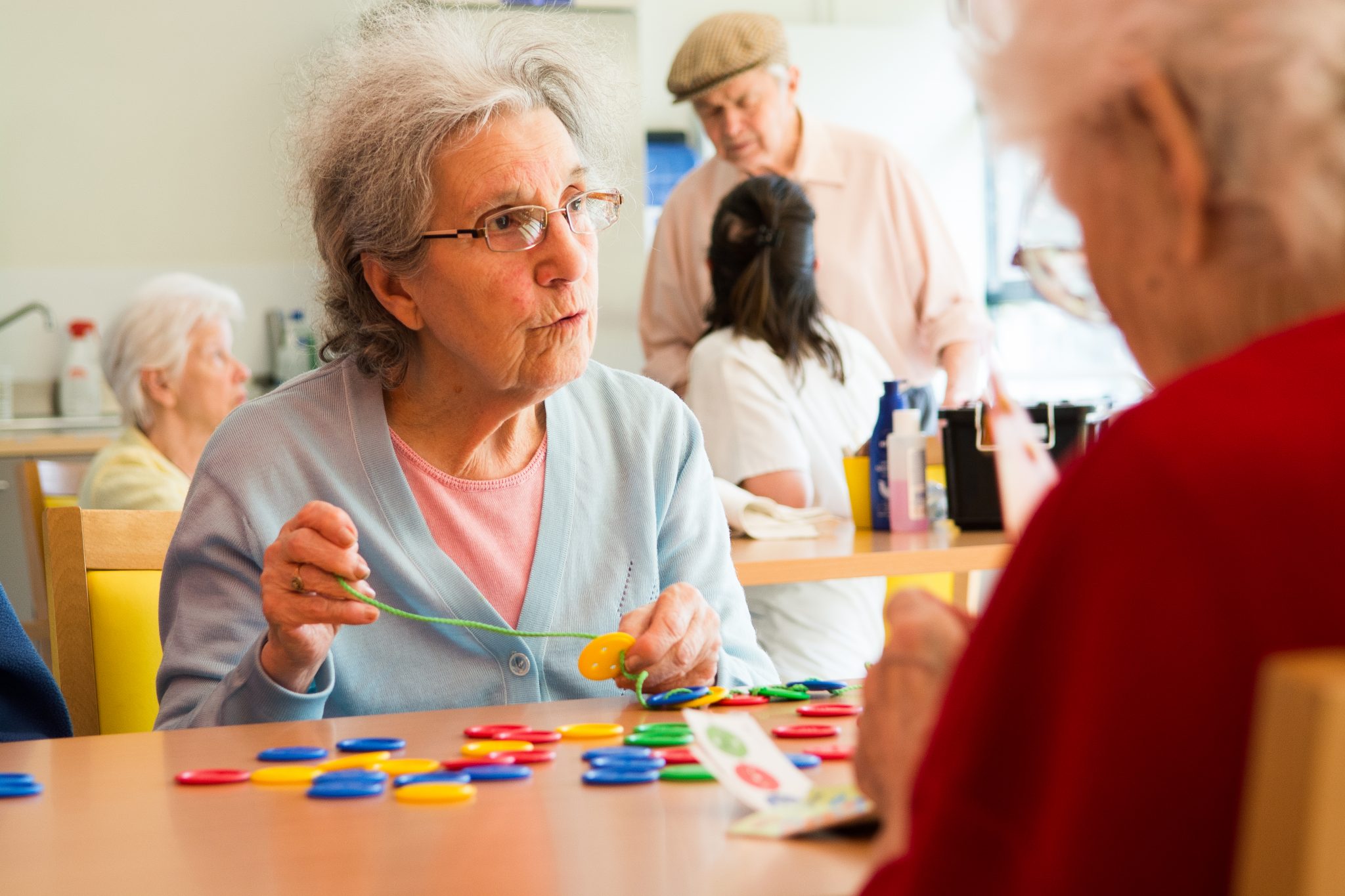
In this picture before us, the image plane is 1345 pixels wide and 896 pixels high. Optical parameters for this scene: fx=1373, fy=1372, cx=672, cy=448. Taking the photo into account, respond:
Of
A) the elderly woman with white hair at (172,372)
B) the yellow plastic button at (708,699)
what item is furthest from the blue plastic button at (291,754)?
the elderly woman with white hair at (172,372)

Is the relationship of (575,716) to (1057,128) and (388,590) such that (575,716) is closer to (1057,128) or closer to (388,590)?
(388,590)

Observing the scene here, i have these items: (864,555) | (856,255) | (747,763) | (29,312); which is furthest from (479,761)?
(29,312)

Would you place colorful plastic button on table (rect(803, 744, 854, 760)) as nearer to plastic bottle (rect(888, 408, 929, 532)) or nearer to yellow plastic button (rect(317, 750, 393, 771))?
yellow plastic button (rect(317, 750, 393, 771))

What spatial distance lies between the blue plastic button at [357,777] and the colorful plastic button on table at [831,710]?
0.40 meters

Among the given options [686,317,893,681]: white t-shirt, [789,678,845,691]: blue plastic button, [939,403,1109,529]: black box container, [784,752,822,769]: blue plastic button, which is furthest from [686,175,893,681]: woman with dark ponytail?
[784,752,822,769]: blue plastic button

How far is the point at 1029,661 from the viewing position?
48 cm

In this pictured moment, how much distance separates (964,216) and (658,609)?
5.59m

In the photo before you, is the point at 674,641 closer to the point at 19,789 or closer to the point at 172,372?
the point at 19,789

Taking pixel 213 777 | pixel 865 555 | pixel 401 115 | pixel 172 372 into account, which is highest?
pixel 401 115

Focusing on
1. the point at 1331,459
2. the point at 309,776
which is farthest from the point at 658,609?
the point at 1331,459

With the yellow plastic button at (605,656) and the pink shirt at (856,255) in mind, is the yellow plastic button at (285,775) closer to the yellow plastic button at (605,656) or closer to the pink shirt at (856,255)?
the yellow plastic button at (605,656)

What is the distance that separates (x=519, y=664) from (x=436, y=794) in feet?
1.78

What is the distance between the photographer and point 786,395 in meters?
2.82

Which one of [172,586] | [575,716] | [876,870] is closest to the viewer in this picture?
[876,870]
